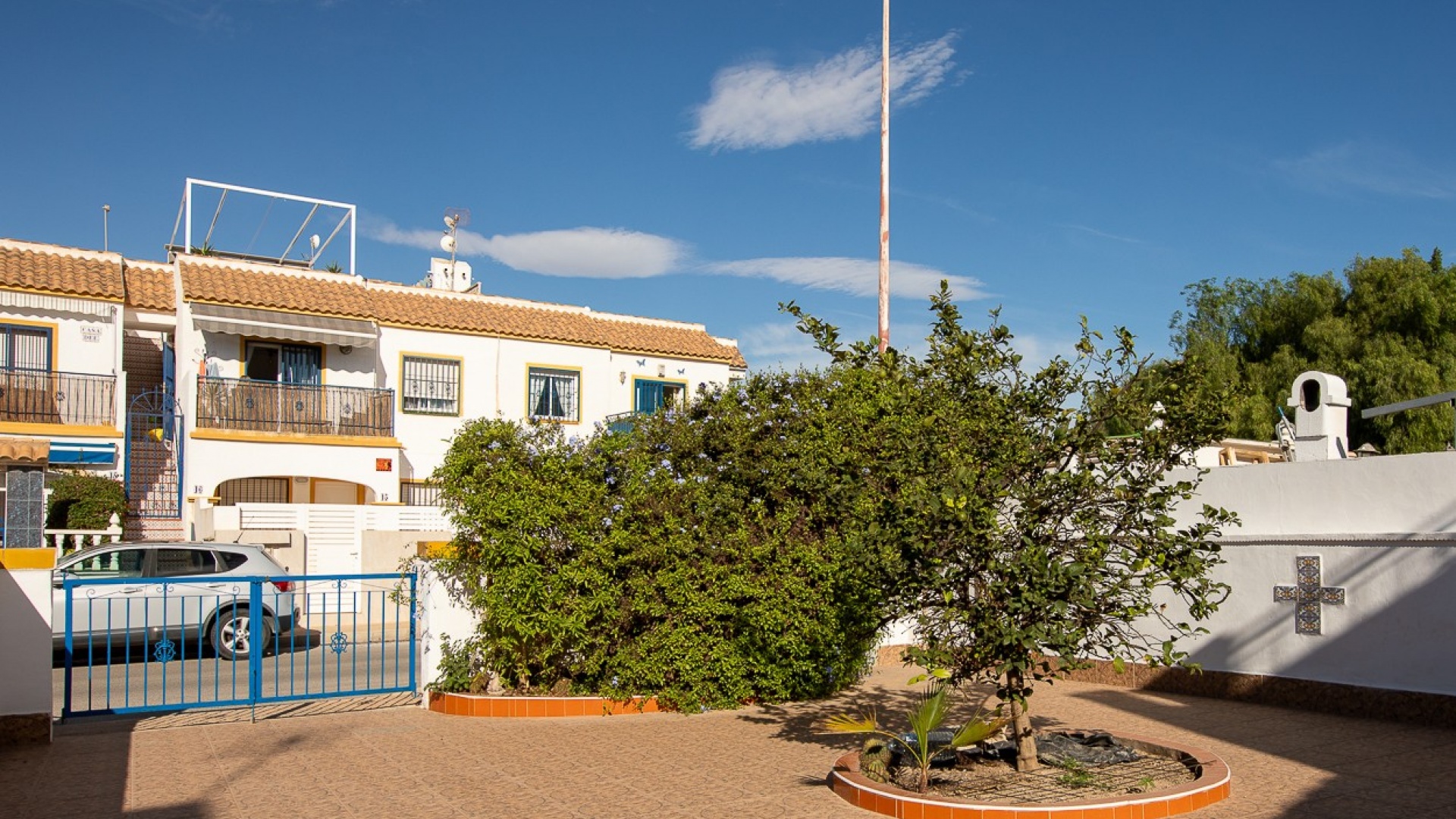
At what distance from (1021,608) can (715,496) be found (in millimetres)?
4732

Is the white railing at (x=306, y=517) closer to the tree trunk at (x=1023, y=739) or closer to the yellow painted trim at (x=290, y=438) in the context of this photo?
the yellow painted trim at (x=290, y=438)

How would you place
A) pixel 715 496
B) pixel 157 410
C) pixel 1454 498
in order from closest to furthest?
pixel 1454 498 → pixel 715 496 → pixel 157 410

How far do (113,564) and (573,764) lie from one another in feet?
30.1

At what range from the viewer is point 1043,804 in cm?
723

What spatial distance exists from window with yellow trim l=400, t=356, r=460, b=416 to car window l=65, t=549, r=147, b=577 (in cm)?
1304

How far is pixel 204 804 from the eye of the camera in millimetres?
7820

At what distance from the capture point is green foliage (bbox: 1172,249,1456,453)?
33.0 meters

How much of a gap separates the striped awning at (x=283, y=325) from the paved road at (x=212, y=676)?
10891mm

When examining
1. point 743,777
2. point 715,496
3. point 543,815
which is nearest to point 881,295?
point 715,496

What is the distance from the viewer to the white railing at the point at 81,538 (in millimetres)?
19438

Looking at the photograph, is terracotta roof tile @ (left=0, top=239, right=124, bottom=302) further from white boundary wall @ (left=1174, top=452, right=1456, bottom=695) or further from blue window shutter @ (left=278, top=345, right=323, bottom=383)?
white boundary wall @ (left=1174, top=452, right=1456, bottom=695)

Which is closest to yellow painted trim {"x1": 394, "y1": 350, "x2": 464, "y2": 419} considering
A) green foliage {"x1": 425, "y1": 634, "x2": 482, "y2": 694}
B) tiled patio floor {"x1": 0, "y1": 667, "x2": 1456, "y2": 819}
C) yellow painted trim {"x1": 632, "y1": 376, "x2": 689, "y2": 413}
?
yellow painted trim {"x1": 632, "y1": 376, "x2": 689, "y2": 413}

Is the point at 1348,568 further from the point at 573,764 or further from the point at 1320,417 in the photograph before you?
the point at 573,764

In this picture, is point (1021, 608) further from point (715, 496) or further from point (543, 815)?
point (715, 496)
